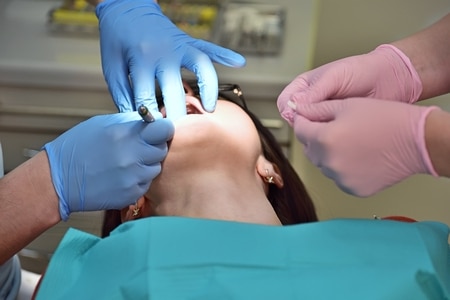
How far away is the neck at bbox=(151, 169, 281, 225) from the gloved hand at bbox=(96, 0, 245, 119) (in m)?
0.15

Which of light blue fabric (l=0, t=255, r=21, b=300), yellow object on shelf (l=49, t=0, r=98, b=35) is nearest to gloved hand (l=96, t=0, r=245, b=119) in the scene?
light blue fabric (l=0, t=255, r=21, b=300)

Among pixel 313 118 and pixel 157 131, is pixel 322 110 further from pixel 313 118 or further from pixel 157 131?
pixel 157 131

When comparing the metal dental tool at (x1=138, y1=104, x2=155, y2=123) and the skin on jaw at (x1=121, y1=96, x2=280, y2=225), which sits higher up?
the metal dental tool at (x1=138, y1=104, x2=155, y2=123)

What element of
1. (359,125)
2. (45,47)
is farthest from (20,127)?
(359,125)

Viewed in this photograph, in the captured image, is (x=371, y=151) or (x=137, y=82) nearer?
(x=371, y=151)

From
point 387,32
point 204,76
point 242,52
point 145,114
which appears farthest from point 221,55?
point 242,52

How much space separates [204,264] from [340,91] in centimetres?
48

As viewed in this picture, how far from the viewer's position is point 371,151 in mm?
1162

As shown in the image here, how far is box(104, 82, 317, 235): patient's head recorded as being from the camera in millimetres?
1410

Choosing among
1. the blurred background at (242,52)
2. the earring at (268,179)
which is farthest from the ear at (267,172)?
the blurred background at (242,52)

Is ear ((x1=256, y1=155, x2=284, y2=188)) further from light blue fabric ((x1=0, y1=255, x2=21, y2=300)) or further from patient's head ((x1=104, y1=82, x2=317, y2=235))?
light blue fabric ((x1=0, y1=255, x2=21, y2=300))

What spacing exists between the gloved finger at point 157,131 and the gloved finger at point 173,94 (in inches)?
2.5

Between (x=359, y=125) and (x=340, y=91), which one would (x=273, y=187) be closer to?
(x=340, y=91)

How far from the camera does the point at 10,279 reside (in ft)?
5.25
